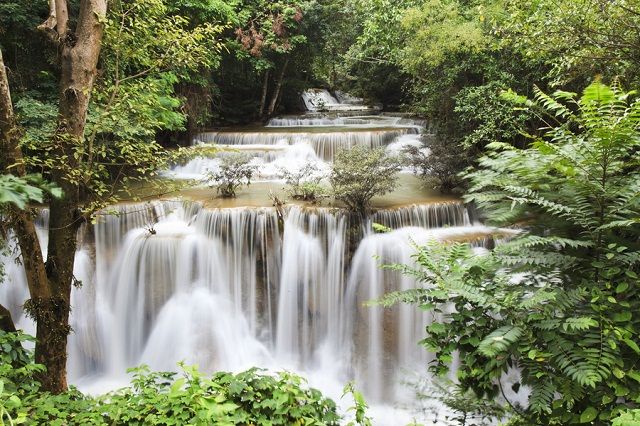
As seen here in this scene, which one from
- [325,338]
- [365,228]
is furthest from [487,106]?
[325,338]

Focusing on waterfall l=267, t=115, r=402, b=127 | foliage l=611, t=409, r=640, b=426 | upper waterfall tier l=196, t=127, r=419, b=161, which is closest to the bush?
upper waterfall tier l=196, t=127, r=419, b=161

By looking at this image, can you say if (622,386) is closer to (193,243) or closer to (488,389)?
(488,389)

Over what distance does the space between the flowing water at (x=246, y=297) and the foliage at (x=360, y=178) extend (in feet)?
1.17

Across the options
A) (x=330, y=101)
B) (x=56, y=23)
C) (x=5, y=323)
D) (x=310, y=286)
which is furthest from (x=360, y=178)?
(x=330, y=101)

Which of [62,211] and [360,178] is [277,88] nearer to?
[360,178]

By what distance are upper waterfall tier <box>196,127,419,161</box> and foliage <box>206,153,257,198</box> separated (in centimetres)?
333

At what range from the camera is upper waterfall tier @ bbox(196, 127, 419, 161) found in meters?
12.6

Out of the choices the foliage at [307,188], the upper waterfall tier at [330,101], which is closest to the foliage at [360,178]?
the foliage at [307,188]

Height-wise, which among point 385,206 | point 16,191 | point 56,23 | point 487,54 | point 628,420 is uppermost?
point 487,54

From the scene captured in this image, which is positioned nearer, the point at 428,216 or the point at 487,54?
the point at 428,216

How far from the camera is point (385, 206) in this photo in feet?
28.2

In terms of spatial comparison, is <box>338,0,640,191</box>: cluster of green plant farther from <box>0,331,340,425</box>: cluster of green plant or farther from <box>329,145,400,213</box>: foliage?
<box>0,331,340,425</box>: cluster of green plant

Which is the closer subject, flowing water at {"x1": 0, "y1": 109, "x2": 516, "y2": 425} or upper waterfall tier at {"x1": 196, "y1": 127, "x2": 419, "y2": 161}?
flowing water at {"x1": 0, "y1": 109, "x2": 516, "y2": 425}

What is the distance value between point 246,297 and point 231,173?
8.80ft
